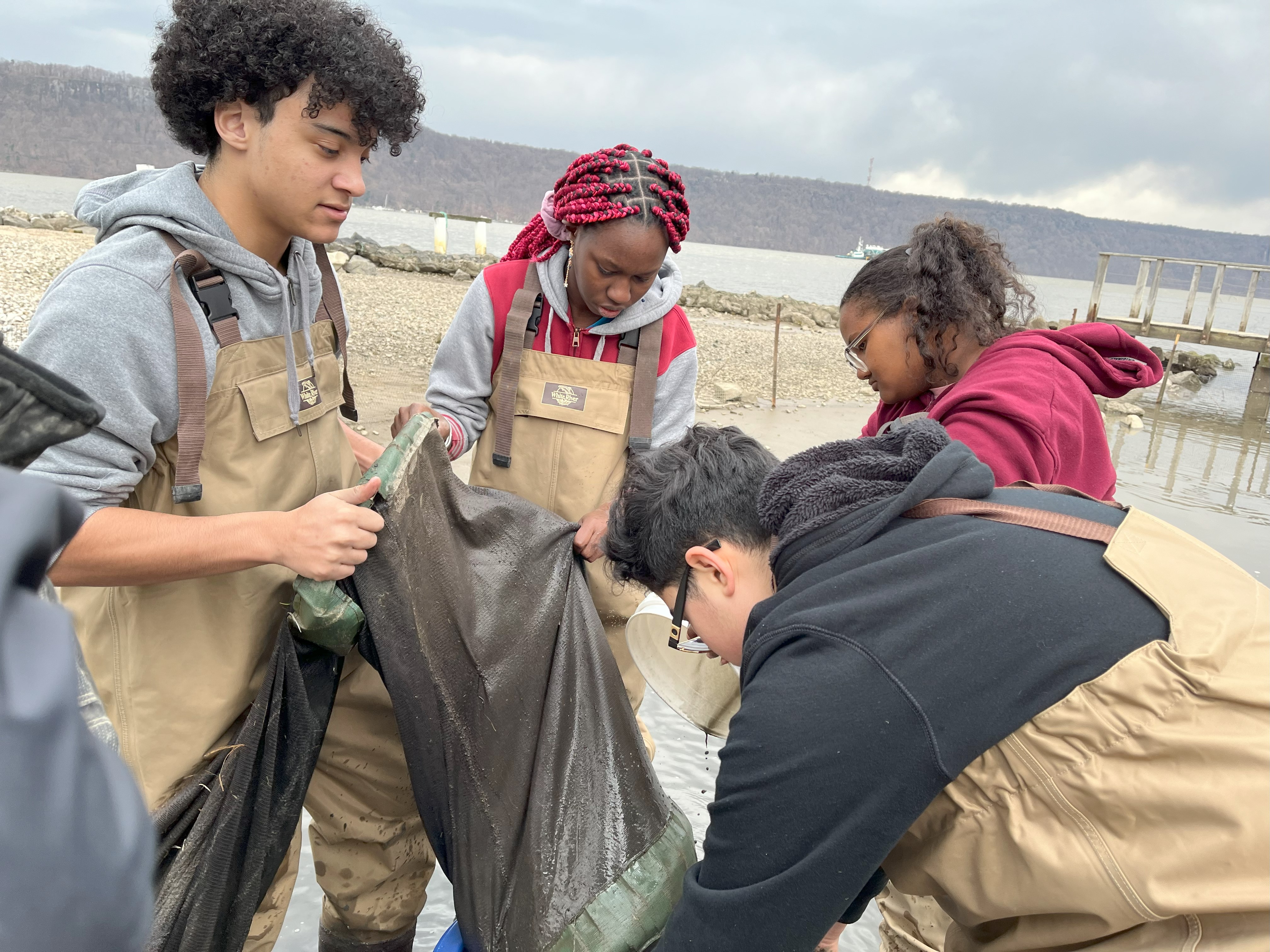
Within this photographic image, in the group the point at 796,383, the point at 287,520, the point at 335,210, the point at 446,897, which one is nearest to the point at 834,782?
the point at 287,520

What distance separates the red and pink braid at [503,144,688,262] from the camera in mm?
2305

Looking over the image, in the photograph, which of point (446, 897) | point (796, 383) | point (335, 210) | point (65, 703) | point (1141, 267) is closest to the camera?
point (65, 703)

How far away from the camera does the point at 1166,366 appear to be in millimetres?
17203

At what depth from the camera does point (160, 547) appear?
1.53 metres

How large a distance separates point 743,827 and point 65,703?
951 mm

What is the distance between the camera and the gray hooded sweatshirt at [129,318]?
4.85ft

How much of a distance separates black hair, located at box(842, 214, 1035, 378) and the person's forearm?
164 centimetres

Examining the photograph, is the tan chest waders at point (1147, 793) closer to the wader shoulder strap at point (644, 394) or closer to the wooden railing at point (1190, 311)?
the wader shoulder strap at point (644, 394)

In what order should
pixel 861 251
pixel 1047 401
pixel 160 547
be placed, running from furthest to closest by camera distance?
pixel 861 251 → pixel 1047 401 → pixel 160 547

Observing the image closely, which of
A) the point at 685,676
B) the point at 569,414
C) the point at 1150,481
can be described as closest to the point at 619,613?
the point at 685,676

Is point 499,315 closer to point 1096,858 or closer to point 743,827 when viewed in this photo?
point 743,827

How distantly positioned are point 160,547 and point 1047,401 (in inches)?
78.9

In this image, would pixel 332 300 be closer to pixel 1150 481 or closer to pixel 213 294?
pixel 213 294

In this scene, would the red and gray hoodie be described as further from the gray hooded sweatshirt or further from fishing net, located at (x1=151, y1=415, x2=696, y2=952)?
the gray hooded sweatshirt
